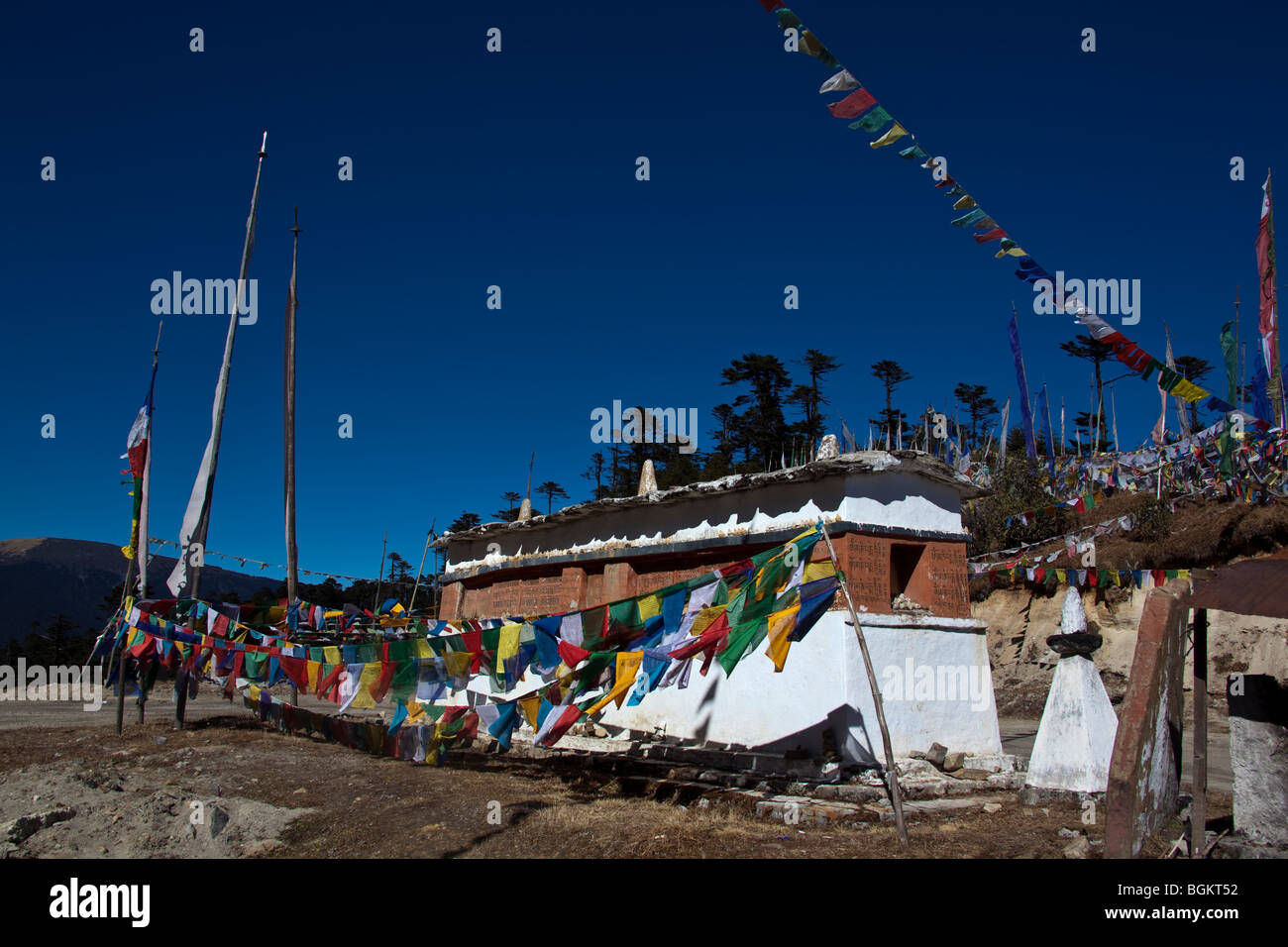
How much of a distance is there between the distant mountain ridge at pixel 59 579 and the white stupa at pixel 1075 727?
9721 cm

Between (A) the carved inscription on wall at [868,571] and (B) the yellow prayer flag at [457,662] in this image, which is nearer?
(A) the carved inscription on wall at [868,571]

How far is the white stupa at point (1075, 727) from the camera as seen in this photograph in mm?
7883

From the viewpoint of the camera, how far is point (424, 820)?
308 inches

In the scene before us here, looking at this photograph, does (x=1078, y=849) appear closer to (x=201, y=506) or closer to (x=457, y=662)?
(x=457, y=662)

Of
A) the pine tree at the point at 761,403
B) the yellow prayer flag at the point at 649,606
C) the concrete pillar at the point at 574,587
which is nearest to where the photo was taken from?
the yellow prayer flag at the point at 649,606

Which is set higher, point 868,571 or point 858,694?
point 868,571

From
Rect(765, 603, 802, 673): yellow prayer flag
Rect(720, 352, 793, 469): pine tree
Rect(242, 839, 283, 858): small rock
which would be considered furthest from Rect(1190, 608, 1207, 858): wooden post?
Rect(720, 352, 793, 469): pine tree

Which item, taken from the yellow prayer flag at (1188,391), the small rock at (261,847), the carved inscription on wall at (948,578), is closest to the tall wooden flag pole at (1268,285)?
the yellow prayer flag at (1188,391)

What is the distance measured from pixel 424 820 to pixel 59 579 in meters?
134

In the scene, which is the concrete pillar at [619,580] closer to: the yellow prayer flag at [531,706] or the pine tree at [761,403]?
the yellow prayer flag at [531,706]

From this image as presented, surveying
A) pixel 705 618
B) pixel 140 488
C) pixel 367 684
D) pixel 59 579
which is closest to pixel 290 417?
pixel 140 488

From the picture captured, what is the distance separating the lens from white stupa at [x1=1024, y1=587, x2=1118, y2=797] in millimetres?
7883

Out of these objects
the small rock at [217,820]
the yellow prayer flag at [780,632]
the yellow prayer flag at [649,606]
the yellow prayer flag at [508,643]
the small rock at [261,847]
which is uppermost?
the yellow prayer flag at [649,606]
